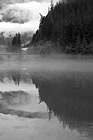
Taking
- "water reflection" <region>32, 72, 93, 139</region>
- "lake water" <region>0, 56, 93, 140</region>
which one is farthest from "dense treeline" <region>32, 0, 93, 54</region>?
"lake water" <region>0, 56, 93, 140</region>

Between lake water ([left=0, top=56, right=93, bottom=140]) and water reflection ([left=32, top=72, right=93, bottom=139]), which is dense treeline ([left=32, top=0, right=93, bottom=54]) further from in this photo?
lake water ([left=0, top=56, right=93, bottom=140])

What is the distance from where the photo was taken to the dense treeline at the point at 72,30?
7919 cm

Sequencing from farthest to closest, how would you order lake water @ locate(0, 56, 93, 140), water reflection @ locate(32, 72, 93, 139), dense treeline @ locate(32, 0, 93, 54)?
dense treeline @ locate(32, 0, 93, 54)
water reflection @ locate(32, 72, 93, 139)
lake water @ locate(0, 56, 93, 140)

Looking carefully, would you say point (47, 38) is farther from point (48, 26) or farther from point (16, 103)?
point (16, 103)

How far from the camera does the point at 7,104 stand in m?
18.6

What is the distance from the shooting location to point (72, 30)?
86.3 metres

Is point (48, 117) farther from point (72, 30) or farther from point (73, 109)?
point (72, 30)

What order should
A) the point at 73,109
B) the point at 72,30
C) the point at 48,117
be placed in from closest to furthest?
the point at 48,117 < the point at 73,109 < the point at 72,30

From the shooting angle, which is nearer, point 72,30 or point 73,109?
point 73,109

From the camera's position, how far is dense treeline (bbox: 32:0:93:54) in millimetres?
79188

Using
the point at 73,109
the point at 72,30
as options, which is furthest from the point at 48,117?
the point at 72,30

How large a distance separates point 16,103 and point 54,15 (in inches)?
4128

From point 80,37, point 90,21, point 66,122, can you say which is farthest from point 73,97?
point 90,21

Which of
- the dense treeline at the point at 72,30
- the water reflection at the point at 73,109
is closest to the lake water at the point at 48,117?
the water reflection at the point at 73,109
